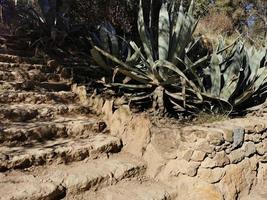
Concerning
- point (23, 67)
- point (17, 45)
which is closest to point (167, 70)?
point (23, 67)

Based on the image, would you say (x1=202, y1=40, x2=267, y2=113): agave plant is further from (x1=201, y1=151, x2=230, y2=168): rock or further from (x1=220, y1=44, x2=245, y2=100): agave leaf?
(x1=201, y1=151, x2=230, y2=168): rock

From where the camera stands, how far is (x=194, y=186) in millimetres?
3396

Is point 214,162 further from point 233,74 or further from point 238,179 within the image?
point 233,74

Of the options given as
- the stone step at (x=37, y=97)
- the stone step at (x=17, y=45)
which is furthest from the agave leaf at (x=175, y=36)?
the stone step at (x=17, y=45)

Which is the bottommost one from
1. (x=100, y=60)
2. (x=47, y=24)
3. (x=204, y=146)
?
(x=204, y=146)

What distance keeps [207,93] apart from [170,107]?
1.38ft

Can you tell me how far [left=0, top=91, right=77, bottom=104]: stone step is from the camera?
3865 millimetres

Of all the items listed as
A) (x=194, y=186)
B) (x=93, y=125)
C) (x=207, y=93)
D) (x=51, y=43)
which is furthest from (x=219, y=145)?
(x=51, y=43)

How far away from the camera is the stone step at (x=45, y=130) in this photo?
3.29m

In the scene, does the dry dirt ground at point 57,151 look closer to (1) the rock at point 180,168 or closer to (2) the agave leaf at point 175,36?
(1) the rock at point 180,168

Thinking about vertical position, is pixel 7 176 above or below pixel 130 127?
below

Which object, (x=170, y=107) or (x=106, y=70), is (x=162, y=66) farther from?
(x=106, y=70)

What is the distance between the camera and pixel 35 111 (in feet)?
12.5

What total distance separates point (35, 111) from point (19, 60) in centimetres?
113
